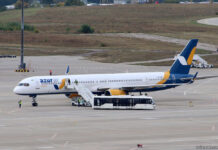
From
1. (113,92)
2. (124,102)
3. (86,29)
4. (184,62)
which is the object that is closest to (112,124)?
(124,102)

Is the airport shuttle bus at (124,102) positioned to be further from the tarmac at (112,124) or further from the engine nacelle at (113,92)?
the engine nacelle at (113,92)

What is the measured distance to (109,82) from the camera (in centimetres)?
6806

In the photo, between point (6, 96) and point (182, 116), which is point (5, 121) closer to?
point (182, 116)

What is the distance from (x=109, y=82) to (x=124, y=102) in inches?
259

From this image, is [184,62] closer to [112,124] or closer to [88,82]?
[88,82]

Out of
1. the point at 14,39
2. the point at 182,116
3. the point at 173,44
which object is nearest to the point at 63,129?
the point at 182,116

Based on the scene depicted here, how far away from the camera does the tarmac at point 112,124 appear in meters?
40.5

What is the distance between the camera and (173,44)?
6078 inches

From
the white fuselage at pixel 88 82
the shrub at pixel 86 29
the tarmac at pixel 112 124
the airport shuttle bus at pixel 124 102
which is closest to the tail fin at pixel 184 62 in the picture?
the white fuselage at pixel 88 82

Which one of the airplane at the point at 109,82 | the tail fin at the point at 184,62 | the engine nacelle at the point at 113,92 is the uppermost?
the tail fin at the point at 184,62

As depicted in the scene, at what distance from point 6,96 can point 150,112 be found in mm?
25147

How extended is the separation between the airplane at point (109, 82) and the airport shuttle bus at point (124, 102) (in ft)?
11.8

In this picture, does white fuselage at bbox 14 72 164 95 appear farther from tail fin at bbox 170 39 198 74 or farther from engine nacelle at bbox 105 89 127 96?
tail fin at bbox 170 39 198 74

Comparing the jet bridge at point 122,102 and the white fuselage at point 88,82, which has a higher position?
the white fuselage at point 88,82
